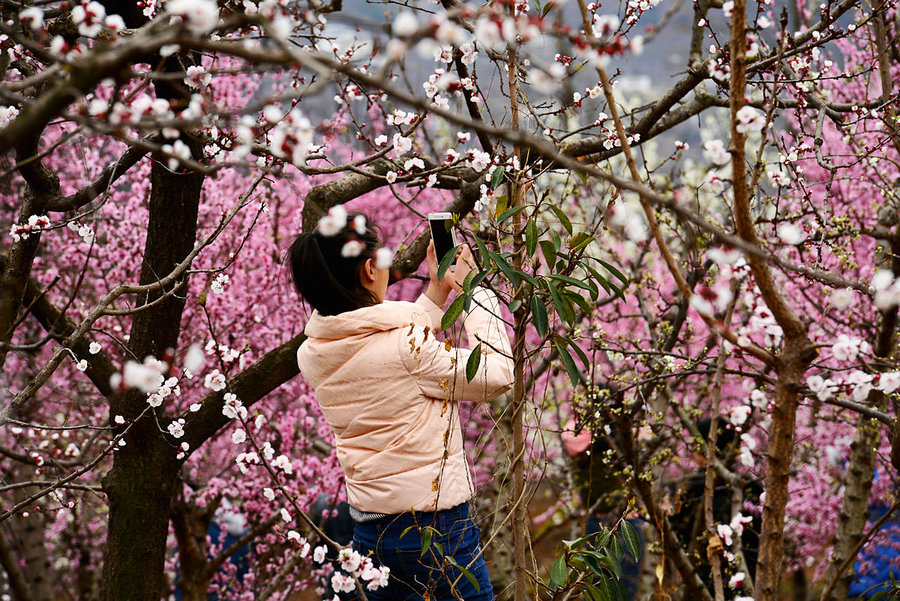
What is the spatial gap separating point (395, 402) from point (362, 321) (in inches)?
9.3

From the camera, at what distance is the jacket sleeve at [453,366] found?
1911 millimetres

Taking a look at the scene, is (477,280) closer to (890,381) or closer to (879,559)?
(890,381)

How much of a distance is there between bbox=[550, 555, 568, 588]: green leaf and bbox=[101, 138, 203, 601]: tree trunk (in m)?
1.77

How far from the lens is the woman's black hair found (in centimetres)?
201

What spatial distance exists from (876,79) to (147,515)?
530 cm

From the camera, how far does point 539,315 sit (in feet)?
5.38

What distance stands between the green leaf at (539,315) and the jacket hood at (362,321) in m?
0.46

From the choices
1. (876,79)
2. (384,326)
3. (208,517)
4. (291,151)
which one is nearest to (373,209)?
(208,517)

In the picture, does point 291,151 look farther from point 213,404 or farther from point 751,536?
Result: point 751,536

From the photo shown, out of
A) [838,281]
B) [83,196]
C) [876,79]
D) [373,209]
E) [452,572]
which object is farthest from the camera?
[373,209]

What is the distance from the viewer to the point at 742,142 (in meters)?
1.19

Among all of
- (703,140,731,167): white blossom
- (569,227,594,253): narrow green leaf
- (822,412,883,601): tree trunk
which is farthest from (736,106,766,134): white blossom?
(822,412,883,601): tree trunk

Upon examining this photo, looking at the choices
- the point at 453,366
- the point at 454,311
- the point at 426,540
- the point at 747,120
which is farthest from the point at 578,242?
the point at 426,540

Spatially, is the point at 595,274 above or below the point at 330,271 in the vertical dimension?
below
